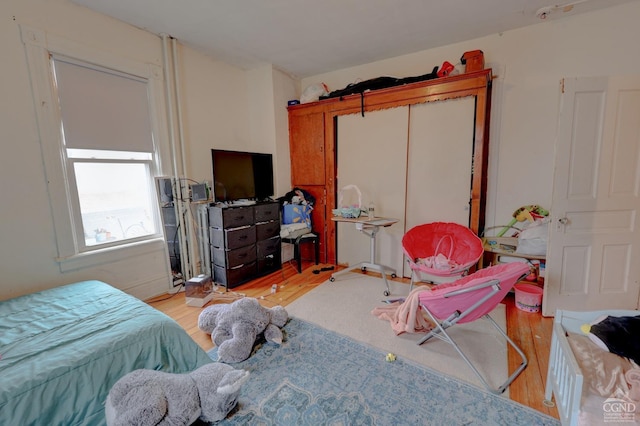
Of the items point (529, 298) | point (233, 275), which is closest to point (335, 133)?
point (233, 275)

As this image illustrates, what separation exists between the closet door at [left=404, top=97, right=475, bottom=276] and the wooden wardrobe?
0.22 feet

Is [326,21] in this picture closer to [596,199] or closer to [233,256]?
[233,256]

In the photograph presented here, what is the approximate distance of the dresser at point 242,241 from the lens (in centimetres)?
322

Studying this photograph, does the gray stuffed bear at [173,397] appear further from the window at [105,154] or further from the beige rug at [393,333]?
the window at [105,154]

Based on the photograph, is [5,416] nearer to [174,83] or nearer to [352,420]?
[352,420]

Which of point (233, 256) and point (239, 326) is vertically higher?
point (233, 256)

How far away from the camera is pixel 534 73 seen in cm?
290

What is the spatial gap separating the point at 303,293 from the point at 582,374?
2363 millimetres

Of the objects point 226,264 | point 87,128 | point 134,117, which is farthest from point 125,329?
point 134,117

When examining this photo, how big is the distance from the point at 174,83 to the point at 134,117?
0.64m

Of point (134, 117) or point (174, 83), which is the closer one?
point (134, 117)

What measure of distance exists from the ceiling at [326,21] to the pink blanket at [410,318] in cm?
257

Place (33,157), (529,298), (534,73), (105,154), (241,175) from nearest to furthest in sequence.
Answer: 1. (33,157)
2. (529,298)
3. (105,154)
4. (534,73)
5. (241,175)

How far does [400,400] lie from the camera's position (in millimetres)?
1639
